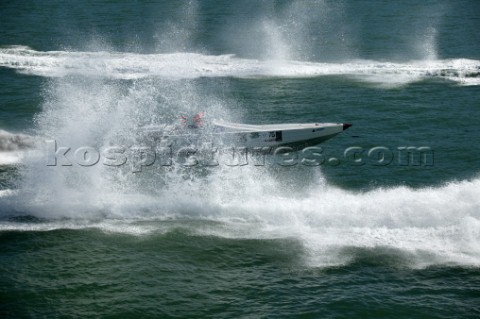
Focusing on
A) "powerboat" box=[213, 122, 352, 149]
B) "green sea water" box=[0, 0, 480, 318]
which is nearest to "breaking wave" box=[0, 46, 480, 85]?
"green sea water" box=[0, 0, 480, 318]

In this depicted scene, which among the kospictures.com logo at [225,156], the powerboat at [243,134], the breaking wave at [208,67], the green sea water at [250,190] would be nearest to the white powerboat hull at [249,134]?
the powerboat at [243,134]

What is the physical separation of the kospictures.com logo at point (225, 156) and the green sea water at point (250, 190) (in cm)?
24

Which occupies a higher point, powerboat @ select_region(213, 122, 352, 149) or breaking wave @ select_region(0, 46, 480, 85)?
breaking wave @ select_region(0, 46, 480, 85)

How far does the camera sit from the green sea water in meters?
22.6

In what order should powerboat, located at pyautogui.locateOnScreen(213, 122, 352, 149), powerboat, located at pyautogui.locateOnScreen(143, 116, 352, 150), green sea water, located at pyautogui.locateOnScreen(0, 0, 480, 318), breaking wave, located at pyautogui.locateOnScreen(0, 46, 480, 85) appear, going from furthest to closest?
breaking wave, located at pyautogui.locateOnScreen(0, 46, 480, 85)
powerboat, located at pyautogui.locateOnScreen(213, 122, 352, 149)
powerboat, located at pyautogui.locateOnScreen(143, 116, 352, 150)
green sea water, located at pyautogui.locateOnScreen(0, 0, 480, 318)

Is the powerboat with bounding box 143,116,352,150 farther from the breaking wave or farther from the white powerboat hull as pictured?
the breaking wave

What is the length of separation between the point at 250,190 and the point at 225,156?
388 centimetres

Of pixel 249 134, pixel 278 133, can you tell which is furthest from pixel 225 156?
pixel 278 133

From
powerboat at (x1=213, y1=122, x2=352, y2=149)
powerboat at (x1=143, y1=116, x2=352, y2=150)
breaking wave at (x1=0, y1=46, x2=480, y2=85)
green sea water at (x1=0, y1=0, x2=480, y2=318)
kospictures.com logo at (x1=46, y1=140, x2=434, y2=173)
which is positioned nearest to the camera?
green sea water at (x1=0, y1=0, x2=480, y2=318)

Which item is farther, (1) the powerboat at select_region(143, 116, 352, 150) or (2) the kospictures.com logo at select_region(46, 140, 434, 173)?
(1) the powerboat at select_region(143, 116, 352, 150)

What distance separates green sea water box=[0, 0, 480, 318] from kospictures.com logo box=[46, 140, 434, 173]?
9.6 inches

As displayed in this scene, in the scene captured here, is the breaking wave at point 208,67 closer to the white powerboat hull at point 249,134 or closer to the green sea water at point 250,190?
the green sea water at point 250,190

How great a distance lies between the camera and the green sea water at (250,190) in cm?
2259

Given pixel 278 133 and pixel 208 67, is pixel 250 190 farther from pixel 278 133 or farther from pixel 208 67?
pixel 208 67
